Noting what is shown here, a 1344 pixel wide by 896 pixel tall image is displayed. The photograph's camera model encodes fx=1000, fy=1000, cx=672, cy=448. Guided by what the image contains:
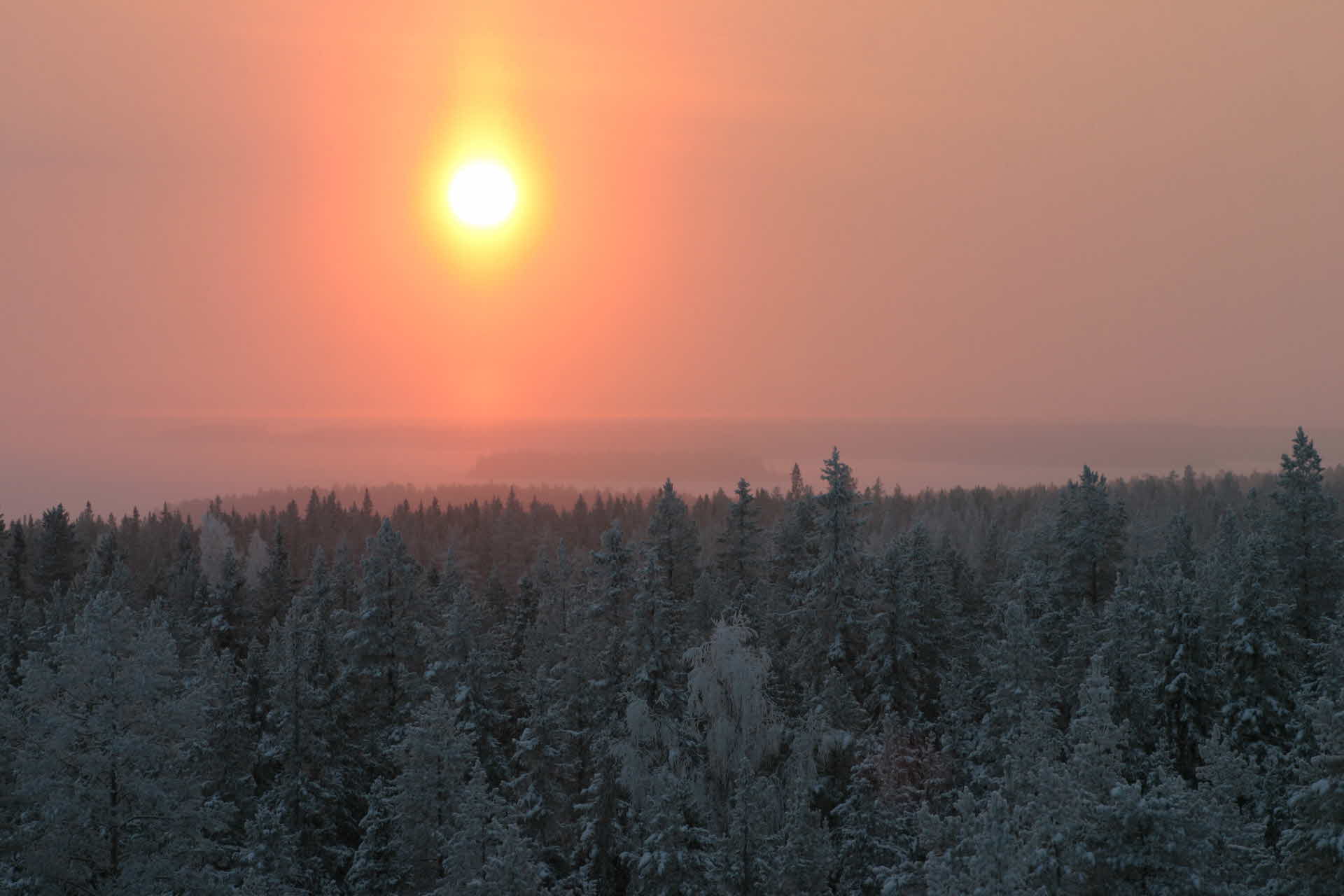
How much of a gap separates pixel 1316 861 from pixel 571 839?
29688mm

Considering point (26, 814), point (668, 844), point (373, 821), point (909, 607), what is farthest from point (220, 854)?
point (909, 607)

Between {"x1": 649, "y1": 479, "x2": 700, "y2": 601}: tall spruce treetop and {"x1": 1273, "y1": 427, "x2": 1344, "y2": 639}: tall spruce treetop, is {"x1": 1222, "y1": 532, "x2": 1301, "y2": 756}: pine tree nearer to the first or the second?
{"x1": 1273, "y1": 427, "x2": 1344, "y2": 639}: tall spruce treetop

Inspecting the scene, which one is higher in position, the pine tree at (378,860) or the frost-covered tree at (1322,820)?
the frost-covered tree at (1322,820)

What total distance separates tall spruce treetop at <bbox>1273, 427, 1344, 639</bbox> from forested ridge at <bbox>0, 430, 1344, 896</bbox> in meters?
0.14

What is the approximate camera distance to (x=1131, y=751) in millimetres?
38562

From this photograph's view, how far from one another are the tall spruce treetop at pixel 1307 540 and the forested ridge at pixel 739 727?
14 cm

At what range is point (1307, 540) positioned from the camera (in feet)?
156

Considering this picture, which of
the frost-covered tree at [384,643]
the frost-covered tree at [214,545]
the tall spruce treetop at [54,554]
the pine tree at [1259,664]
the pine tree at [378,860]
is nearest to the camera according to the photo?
the pine tree at [1259,664]

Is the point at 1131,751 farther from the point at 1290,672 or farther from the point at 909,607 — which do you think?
the point at 909,607

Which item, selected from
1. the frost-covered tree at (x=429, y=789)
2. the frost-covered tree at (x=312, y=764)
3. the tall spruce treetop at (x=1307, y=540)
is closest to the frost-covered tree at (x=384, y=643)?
the frost-covered tree at (x=312, y=764)

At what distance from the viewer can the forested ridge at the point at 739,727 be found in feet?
90.2

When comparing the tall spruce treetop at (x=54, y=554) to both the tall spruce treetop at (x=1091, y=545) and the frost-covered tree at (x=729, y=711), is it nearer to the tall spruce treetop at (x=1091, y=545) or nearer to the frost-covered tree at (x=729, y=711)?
the frost-covered tree at (x=729, y=711)

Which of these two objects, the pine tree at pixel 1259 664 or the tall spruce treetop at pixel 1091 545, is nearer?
the pine tree at pixel 1259 664

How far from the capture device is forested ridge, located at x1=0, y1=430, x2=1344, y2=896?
27.5m
